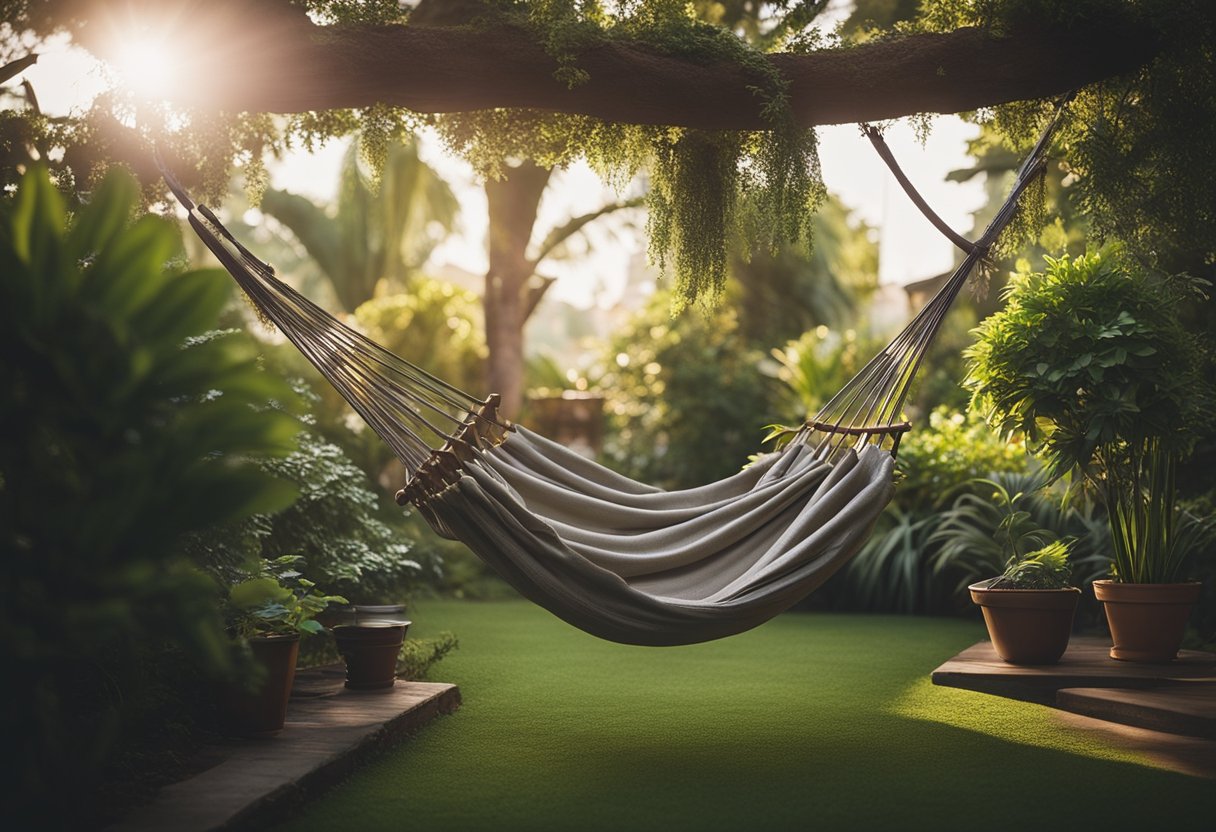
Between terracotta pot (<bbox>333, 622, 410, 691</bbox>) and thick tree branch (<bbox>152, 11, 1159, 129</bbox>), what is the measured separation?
147cm

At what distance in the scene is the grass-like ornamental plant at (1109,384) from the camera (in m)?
3.27

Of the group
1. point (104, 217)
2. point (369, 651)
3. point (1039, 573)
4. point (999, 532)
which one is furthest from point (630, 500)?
point (999, 532)

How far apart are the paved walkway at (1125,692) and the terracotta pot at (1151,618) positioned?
66 millimetres

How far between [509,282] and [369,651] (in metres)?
5.52

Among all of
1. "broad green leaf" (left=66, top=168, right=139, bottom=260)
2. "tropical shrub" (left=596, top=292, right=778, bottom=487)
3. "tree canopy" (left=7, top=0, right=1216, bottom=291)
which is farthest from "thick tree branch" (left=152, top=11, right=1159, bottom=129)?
"tropical shrub" (left=596, top=292, right=778, bottom=487)

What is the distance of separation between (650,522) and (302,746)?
3.45ft

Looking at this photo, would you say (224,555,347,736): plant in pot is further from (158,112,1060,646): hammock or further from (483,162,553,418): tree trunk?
(483,162,553,418): tree trunk

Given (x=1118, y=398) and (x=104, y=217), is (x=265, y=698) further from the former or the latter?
(x=1118, y=398)

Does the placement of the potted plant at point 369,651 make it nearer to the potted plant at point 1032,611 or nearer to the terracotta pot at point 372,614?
the terracotta pot at point 372,614

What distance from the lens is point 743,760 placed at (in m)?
2.57

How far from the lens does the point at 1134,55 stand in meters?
3.09

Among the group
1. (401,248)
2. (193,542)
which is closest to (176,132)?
(193,542)

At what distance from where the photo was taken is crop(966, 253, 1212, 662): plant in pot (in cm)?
327

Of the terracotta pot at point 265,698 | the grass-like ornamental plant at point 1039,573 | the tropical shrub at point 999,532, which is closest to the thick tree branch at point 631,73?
the terracotta pot at point 265,698
